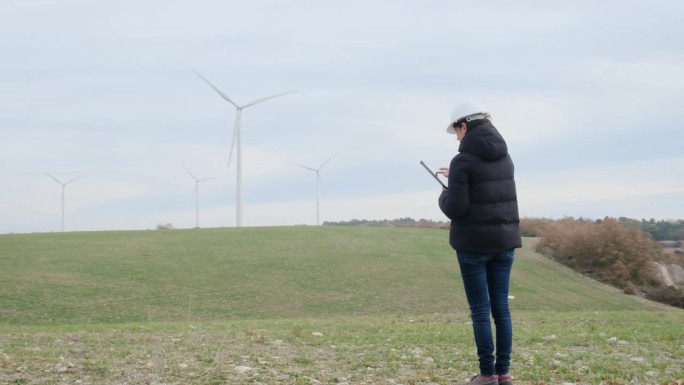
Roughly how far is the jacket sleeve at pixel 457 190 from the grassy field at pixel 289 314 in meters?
1.90

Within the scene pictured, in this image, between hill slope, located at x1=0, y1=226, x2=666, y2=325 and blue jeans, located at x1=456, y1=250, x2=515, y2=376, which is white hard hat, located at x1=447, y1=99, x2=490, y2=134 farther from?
hill slope, located at x1=0, y1=226, x2=666, y2=325

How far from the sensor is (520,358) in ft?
30.5

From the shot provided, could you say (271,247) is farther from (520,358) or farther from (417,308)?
(520,358)

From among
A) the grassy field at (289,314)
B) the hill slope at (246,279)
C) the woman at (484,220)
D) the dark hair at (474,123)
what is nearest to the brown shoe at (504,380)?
the woman at (484,220)

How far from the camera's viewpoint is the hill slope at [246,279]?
93.9 feet

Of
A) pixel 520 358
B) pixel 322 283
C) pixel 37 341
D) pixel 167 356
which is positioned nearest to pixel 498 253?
pixel 520 358

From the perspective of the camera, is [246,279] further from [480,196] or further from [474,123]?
[480,196]

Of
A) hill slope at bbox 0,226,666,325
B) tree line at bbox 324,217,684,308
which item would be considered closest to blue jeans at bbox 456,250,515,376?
hill slope at bbox 0,226,666,325

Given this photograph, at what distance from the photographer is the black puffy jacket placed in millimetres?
6672

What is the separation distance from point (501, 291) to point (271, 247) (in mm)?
37679

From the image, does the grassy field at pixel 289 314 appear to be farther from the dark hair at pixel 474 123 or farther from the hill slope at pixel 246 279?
the dark hair at pixel 474 123

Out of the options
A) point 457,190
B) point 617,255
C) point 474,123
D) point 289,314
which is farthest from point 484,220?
point 617,255

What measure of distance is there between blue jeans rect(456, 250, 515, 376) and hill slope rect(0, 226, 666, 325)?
1646 cm

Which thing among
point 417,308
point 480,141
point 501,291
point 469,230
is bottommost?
point 417,308
